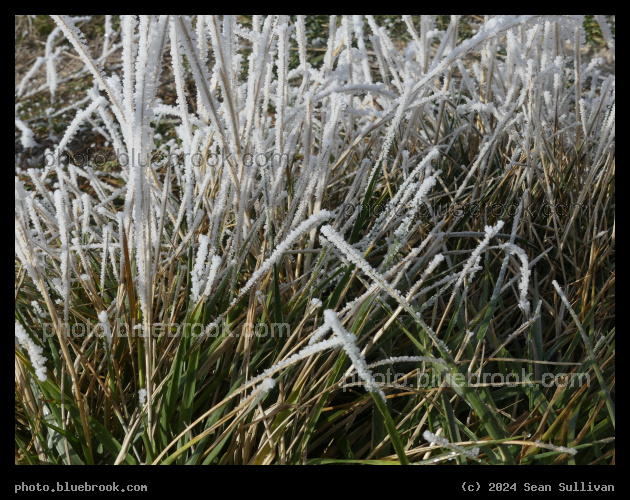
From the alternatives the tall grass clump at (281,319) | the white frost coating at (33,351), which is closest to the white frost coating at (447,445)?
the tall grass clump at (281,319)

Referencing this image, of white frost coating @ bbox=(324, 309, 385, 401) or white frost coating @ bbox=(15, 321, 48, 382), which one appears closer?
white frost coating @ bbox=(324, 309, 385, 401)

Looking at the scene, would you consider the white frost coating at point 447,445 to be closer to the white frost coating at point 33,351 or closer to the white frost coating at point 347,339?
the white frost coating at point 347,339

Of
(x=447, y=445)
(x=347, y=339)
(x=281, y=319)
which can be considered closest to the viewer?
(x=347, y=339)

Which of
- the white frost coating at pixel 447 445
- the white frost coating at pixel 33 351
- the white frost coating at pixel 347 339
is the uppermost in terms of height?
the white frost coating at pixel 347 339

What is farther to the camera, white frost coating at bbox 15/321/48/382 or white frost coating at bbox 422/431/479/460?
white frost coating at bbox 15/321/48/382

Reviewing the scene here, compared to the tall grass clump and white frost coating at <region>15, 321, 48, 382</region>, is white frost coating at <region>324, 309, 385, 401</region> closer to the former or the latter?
the tall grass clump

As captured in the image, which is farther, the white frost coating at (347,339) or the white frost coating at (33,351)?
the white frost coating at (33,351)

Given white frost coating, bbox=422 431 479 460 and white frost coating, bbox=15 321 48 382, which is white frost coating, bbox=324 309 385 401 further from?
white frost coating, bbox=15 321 48 382

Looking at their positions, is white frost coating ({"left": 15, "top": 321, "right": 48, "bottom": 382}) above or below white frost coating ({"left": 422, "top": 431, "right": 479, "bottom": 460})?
above

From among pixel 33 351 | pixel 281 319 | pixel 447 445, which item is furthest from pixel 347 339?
pixel 33 351

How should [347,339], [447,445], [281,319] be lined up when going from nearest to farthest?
[347,339], [447,445], [281,319]

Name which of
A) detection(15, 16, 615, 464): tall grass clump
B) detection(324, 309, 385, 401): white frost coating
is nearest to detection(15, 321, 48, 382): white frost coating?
detection(15, 16, 615, 464): tall grass clump

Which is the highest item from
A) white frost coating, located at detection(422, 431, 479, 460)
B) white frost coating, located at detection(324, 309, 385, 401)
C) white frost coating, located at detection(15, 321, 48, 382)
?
white frost coating, located at detection(324, 309, 385, 401)

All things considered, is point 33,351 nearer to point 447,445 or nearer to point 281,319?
point 281,319
